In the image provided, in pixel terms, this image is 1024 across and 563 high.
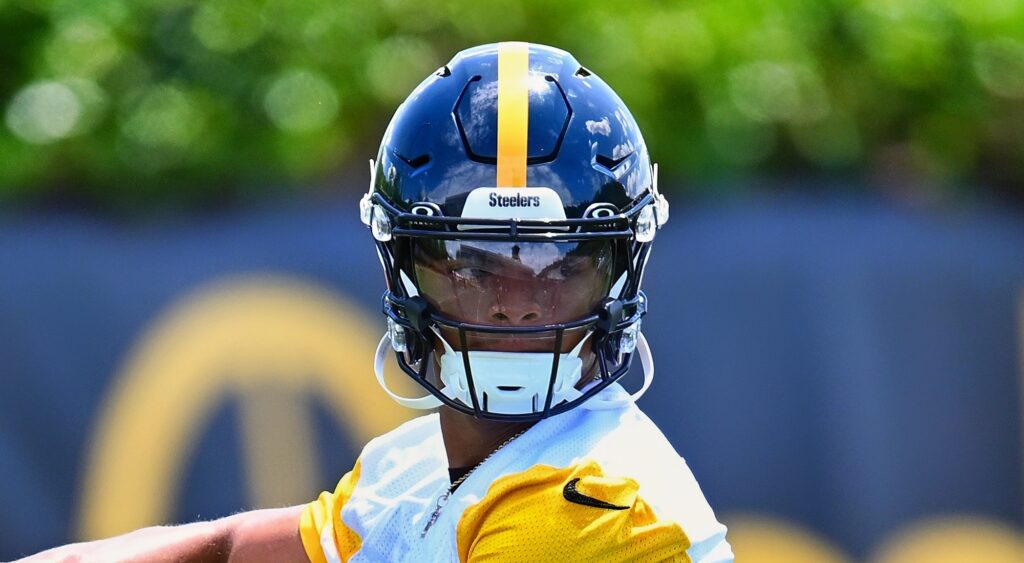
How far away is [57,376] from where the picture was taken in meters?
4.11

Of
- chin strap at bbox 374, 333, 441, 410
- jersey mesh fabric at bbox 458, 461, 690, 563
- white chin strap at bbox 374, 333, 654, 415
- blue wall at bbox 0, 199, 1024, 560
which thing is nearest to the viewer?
jersey mesh fabric at bbox 458, 461, 690, 563

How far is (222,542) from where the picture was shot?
2115 mm

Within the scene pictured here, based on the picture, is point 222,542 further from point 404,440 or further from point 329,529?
point 404,440

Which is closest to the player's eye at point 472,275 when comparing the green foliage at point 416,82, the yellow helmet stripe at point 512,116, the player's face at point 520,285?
the player's face at point 520,285

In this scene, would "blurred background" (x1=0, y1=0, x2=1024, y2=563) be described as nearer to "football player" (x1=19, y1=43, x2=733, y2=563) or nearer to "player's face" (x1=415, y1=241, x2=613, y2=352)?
"football player" (x1=19, y1=43, x2=733, y2=563)

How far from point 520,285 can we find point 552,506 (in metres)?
0.30

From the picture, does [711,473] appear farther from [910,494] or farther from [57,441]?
[57,441]

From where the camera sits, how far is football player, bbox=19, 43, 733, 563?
1.73 meters

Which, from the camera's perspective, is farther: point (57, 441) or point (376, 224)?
point (57, 441)

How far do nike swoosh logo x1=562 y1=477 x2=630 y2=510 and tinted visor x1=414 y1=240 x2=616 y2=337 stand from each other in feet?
0.79

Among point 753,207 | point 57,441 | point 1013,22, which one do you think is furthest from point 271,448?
point 1013,22

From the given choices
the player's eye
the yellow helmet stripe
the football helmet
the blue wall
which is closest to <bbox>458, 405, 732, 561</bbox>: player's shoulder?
the football helmet

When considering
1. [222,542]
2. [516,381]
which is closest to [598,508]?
[516,381]

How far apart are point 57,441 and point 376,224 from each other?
249 cm
